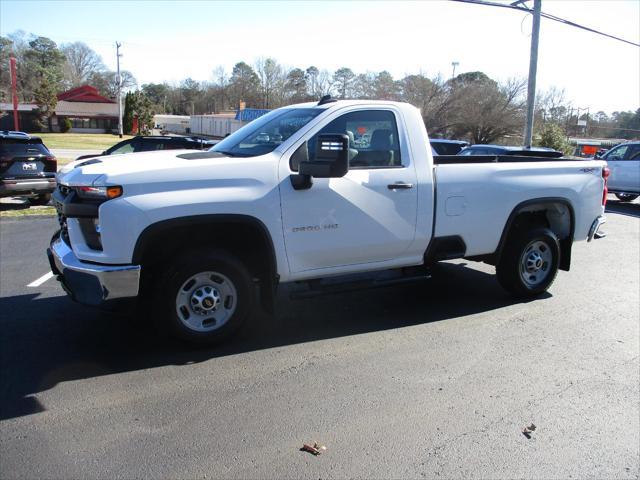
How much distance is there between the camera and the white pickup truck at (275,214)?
13.4ft

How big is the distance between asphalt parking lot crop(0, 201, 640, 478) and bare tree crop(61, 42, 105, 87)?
399 feet

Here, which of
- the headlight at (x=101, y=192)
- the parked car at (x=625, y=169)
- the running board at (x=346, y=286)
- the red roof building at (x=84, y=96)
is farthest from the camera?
the red roof building at (x=84, y=96)

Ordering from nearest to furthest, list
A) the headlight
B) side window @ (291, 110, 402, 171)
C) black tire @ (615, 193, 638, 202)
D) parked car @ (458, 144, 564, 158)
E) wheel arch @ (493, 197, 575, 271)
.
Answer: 1. the headlight
2. side window @ (291, 110, 402, 171)
3. wheel arch @ (493, 197, 575, 271)
4. parked car @ (458, 144, 564, 158)
5. black tire @ (615, 193, 638, 202)

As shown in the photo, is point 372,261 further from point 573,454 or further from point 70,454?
point 70,454

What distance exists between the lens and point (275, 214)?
14.7 ft

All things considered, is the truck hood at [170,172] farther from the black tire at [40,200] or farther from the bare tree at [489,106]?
the bare tree at [489,106]

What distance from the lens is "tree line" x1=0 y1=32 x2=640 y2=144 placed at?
3750 centimetres

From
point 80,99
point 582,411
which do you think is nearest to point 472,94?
point 582,411

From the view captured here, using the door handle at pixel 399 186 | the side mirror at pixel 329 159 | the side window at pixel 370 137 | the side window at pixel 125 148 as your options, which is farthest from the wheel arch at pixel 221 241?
the side window at pixel 125 148

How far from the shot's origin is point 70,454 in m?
3.12

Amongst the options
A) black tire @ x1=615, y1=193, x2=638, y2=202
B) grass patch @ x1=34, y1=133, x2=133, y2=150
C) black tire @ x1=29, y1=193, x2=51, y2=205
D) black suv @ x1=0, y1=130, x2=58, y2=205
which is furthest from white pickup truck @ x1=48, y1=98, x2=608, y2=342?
grass patch @ x1=34, y1=133, x2=133, y2=150

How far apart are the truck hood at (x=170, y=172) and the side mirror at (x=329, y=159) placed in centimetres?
33

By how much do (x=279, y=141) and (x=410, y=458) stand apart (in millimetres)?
2875

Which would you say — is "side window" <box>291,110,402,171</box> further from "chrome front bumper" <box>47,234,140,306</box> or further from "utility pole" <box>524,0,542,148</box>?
"utility pole" <box>524,0,542,148</box>
